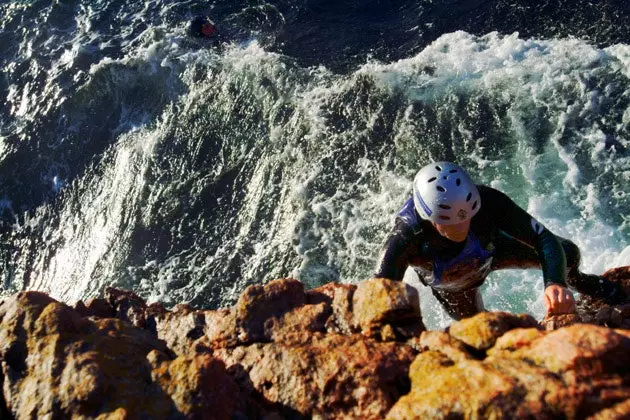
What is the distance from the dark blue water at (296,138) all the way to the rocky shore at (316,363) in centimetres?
499

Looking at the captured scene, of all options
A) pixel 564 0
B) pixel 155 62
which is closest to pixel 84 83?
pixel 155 62

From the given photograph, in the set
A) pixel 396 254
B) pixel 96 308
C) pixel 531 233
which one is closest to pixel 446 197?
pixel 396 254

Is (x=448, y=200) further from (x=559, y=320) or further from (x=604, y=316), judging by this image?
(x=604, y=316)

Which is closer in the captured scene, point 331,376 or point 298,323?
point 331,376

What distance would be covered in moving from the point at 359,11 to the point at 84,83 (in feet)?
25.3

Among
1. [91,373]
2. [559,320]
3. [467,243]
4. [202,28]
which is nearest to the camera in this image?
[91,373]

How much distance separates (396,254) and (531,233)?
4.19ft

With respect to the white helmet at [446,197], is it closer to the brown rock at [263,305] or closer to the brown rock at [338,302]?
the brown rock at [338,302]

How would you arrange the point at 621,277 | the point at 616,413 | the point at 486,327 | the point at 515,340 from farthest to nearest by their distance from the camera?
1. the point at 621,277
2. the point at 486,327
3. the point at 515,340
4. the point at 616,413

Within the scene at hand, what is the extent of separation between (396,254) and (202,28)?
11.7 m

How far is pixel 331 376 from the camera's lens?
147 inches

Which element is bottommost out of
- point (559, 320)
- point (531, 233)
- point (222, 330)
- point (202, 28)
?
point (559, 320)

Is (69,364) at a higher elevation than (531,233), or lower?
higher

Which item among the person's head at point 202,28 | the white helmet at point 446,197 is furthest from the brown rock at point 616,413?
the person's head at point 202,28
